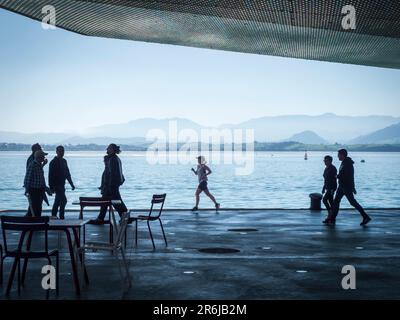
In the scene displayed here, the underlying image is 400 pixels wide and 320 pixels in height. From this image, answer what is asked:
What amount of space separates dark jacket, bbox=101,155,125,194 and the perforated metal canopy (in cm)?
410

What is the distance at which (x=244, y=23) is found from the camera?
17.5 metres

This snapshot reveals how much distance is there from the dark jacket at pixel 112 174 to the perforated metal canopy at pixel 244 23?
4.10 meters

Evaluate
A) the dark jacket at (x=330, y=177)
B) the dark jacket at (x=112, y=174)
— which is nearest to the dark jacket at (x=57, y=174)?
the dark jacket at (x=112, y=174)

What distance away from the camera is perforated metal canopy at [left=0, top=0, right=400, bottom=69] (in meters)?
15.4

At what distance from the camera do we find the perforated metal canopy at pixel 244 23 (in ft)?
50.4

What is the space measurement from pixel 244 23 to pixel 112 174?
6.34 m

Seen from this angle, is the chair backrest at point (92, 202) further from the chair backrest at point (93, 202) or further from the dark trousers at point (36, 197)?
the dark trousers at point (36, 197)

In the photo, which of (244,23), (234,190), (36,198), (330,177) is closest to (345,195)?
(330,177)

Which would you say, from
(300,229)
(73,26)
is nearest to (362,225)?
(300,229)

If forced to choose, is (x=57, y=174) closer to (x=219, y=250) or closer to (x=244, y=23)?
(x=219, y=250)

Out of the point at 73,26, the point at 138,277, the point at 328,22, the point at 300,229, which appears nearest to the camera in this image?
the point at 138,277

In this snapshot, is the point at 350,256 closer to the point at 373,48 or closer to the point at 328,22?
the point at 328,22

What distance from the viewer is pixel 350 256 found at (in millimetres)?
10000

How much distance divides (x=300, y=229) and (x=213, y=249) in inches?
150
